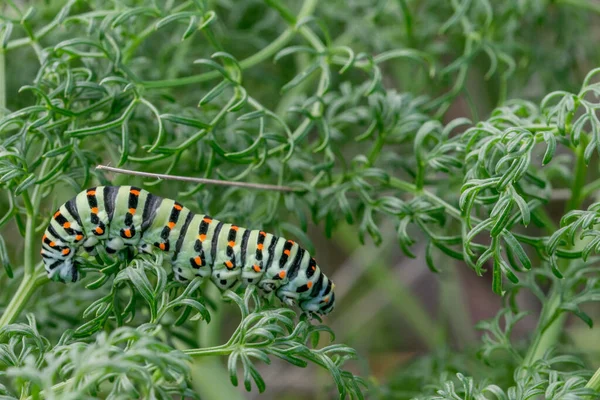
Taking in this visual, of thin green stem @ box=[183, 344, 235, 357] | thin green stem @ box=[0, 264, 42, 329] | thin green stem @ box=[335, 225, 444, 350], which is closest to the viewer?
thin green stem @ box=[183, 344, 235, 357]

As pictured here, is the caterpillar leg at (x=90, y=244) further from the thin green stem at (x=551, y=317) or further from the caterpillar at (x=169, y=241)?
the thin green stem at (x=551, y=317)

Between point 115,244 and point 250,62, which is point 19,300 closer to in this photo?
point 115,244

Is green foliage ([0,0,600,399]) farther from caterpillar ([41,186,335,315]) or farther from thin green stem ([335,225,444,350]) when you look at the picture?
thin green stem ([335,225,444,350])

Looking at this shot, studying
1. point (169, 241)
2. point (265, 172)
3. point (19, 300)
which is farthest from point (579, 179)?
point (19, 300)

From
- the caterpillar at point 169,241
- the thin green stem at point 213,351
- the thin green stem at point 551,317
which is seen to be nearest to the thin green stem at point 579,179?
the thin green stem at point 551,317

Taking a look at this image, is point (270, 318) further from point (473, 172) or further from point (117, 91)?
point (117, 91)

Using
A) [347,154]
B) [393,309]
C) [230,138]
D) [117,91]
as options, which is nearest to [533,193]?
[230,138]

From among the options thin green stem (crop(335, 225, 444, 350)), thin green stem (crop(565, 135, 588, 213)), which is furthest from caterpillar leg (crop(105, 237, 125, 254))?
thin green stem (crop(335, 225, 444, 350))
